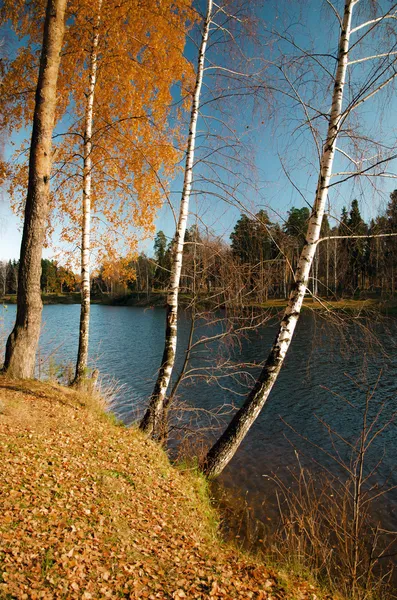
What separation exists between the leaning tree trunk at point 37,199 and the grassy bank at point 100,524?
0.94m

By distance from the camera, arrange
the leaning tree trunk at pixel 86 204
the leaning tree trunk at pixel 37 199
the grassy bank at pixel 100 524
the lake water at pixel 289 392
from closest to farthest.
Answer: the grassy bank at pixel 100 524 → the leaning tree trunk at pixel 37 199 → the lake water at pixel 289 392 → the leaning tree trunk at pixel 86 204

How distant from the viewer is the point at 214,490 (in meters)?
6.87

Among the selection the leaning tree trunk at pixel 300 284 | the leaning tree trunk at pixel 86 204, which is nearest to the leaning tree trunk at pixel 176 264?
the leaning tree trunk at pixel 300 284

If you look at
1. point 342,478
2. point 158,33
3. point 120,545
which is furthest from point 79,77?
point 342,478

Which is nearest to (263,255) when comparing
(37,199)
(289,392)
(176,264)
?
(176,264)

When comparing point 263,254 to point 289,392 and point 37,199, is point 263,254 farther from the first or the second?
point 289,392

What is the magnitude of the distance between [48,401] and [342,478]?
6075 millimetres

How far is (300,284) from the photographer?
532cm

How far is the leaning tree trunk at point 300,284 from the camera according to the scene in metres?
4.89

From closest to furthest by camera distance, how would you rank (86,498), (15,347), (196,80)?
(86,498) < (196,80) < (15,347)

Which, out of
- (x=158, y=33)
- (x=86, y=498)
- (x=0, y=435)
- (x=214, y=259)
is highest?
(x=158, y=33)

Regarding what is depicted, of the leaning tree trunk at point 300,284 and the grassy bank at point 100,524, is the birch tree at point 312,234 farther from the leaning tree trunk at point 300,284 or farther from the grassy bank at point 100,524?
the grassy bank at point 100,524

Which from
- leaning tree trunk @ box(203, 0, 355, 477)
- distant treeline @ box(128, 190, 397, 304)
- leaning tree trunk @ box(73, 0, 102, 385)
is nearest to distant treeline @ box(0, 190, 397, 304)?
distant treeline @ box(128, 190, 397, 304)

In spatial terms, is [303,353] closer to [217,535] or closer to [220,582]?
[217,535]
